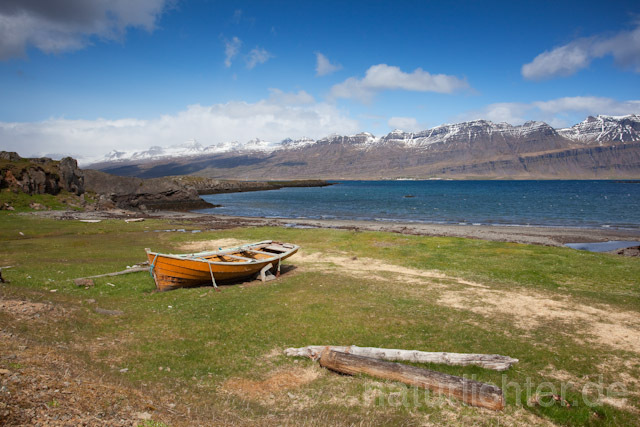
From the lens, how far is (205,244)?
33.7m

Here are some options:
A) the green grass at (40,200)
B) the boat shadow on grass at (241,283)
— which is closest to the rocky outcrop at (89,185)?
the green grass at (40,200)

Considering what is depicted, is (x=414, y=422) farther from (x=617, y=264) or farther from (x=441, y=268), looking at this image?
(x=617, y=264)

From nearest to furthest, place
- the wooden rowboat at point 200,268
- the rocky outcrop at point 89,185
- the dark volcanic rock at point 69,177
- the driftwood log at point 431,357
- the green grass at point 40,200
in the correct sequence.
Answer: the driftwood log at point 431,357 → the wooden rowboat at point 200,268 → the green grass at point 40,200 → the rocky outcrop at point 89,185 → the dark volcanic rock at point 69,177

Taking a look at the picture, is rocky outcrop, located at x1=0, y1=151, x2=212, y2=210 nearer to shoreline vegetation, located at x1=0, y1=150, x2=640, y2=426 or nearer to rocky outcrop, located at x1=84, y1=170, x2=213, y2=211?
rocky outcrop, located at x1=84, y1=170, x2=213, y2=211

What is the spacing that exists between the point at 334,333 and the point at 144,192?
95.1m

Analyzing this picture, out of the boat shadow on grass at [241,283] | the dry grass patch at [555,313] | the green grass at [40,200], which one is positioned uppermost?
the green grass at [40,200]

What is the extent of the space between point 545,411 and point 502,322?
6.10 m

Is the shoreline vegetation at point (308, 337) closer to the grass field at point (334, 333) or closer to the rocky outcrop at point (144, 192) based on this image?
the grass field at point (334, 333)

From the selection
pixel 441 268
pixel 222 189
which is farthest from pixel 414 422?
pixel 222 189

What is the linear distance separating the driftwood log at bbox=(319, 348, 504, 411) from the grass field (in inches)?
9.4

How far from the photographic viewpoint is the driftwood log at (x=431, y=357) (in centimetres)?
1033

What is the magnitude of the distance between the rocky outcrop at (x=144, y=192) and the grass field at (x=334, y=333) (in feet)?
217

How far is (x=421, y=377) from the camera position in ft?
30.0

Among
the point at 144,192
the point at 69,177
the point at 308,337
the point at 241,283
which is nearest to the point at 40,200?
the point at 69,177
